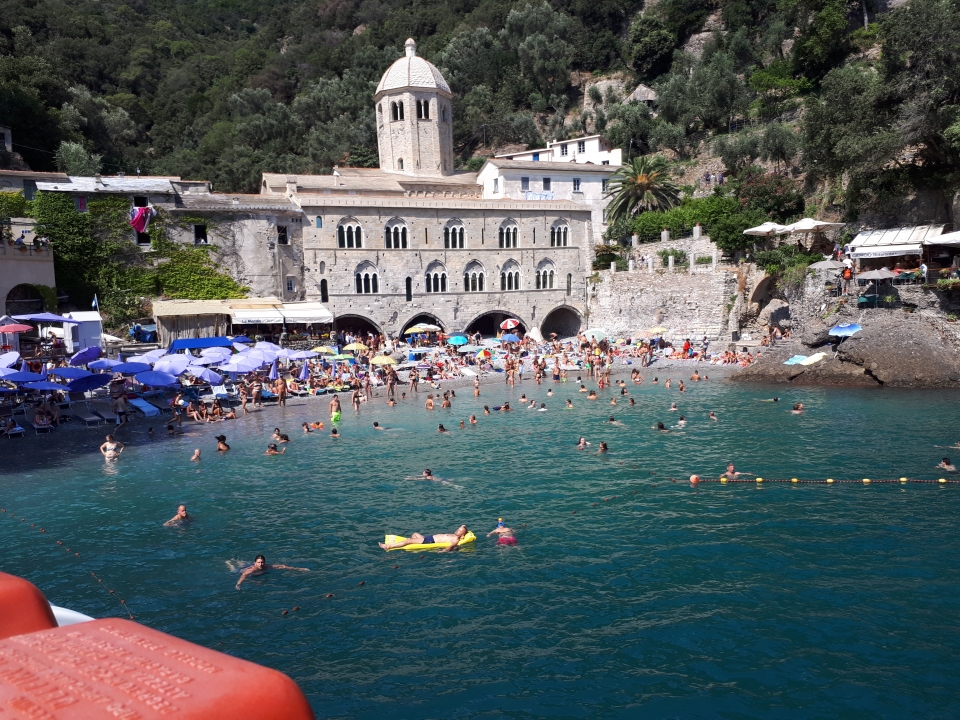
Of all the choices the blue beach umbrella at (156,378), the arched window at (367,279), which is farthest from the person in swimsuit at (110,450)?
the arched window at (367,279)

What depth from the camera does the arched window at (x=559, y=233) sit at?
156ft

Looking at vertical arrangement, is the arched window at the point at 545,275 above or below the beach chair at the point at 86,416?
above

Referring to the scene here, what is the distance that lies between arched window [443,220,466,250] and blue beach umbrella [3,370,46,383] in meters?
25.2

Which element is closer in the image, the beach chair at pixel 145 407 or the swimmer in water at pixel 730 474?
the swimmer in water at pixel 730 474

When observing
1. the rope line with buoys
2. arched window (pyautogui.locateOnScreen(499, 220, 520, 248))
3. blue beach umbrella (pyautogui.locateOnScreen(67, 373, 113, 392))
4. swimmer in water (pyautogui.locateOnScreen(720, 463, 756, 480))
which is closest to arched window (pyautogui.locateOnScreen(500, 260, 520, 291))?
arched window (pyautogui.locateOnScreen(499, 220, 520, 248))

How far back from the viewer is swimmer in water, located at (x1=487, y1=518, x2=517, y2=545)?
14945 millimetres

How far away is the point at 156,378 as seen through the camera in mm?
26281

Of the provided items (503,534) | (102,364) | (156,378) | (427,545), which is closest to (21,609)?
(427,545)

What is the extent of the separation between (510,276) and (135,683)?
144 ft

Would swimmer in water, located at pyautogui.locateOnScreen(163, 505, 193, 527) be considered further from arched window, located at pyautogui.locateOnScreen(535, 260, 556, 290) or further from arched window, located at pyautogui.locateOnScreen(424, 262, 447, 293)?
arched window, located at pyautogui.locateOnScreen(535, 260, 556, 290)

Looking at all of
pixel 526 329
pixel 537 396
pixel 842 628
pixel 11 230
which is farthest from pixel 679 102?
pixel 842 628

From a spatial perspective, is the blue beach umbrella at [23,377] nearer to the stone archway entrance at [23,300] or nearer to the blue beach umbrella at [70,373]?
the blue beach umbrella at [70,373]

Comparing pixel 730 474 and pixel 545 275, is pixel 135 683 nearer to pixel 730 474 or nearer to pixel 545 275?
pixel 730 474

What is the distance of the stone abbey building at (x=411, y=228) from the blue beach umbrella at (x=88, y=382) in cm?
1494
